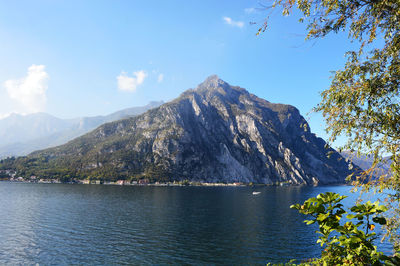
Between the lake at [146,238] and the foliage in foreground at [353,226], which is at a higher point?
the foliage in foreground at [353,226]

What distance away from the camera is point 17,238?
52.2 m

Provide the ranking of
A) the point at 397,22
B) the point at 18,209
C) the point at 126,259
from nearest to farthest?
the point at 397,22 < the point at 126,259 < the point at 18,209

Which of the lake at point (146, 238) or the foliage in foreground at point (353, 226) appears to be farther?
the lake at point (146, 238)

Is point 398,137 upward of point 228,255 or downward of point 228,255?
upward

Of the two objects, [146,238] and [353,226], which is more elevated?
[353,226]

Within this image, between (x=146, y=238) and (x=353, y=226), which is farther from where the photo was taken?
(x=146, y=238)

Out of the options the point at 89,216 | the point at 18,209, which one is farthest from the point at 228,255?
the point at 18,209

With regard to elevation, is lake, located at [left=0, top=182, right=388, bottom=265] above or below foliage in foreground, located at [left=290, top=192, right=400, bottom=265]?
below

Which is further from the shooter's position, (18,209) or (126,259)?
(18,209)

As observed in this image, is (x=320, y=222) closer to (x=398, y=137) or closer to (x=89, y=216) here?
(x=398, y=137)

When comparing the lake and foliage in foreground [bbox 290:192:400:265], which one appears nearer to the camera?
foliage in foreground [bbox 290:192:400:265]

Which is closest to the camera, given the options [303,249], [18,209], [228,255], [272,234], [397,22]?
[397,22]

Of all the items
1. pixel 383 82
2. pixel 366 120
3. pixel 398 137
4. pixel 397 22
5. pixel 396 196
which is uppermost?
pixel 397 22

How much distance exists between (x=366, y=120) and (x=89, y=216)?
86.6 meters
